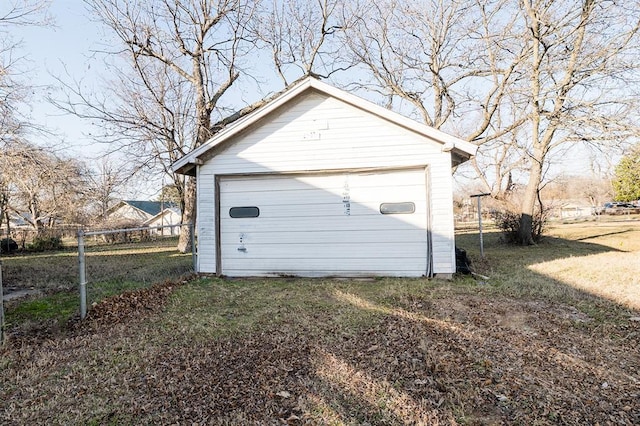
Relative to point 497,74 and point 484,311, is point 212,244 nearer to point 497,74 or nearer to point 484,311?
point 484,311

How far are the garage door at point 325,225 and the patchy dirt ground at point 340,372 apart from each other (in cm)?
253

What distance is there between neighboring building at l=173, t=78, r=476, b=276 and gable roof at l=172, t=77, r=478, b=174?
21 millimetres

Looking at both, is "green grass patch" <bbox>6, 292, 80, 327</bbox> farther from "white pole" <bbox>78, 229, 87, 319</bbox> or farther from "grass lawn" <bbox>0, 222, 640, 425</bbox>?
"grass lawn" <bbox>0, 222, 640, 425</bbox>

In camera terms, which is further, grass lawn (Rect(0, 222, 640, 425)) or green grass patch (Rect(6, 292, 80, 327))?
green grass patch (Rect(6, 292, 80, 327))

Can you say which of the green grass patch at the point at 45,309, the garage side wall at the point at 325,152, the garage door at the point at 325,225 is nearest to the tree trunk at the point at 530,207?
the garage side wall at the point at 325,152

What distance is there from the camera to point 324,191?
285 inches

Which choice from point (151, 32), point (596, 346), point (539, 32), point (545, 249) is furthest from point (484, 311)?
point (151, 32)

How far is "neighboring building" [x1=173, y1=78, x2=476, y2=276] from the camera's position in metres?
6.79

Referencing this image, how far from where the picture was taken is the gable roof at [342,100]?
6598 mm

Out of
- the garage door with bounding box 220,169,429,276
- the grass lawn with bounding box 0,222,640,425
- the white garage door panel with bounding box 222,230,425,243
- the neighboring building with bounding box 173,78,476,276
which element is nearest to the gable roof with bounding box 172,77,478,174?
the neighboring building with bounding box 173,78,476,276

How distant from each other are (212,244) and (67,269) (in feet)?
18.3

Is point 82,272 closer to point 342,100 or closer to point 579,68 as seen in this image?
point 342,100

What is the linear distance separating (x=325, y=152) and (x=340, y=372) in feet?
16.0

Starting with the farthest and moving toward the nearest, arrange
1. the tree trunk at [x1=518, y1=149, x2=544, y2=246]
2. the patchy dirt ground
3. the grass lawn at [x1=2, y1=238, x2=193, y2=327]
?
the tree trunk at [x1=518, y1=149, x2=544, y2=246]
the grass lawn at [x1=2, y1=238, x2=193, y2=327]
the patchy dirt ground
